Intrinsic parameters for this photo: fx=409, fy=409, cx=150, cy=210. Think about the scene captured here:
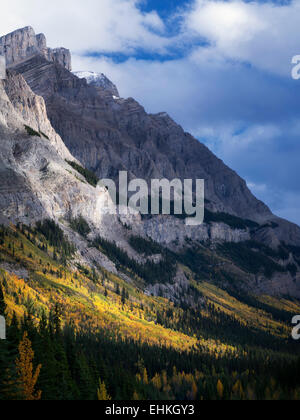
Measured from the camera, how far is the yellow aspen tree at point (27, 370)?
58094 mm

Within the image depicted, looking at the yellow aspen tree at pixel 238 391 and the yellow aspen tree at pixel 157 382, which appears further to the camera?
the yellow aspen tree at pixel 157 382

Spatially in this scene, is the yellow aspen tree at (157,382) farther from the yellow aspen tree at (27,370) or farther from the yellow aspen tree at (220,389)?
A: the yellow aspen tree at (27,370)

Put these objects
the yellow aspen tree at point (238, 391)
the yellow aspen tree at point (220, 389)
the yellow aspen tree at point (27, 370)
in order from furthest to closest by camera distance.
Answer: the yellow aspen tree at point (220, 389) → the yellow aspen tree at point (238, 391) → the yellow aspen tree at point (27, 370)

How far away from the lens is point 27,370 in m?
61.7

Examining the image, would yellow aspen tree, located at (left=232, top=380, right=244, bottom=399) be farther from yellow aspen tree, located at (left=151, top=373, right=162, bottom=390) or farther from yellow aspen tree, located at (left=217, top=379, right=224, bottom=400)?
yellow aspen tree, located at (left=151, top=373, right=162, bottom=390)

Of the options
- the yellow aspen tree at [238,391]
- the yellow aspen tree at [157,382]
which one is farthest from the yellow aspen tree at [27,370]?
the yellow aspen tree at [157,382]

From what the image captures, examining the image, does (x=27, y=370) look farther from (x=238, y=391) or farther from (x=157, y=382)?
(x=238, y=391)

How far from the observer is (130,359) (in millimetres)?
143625

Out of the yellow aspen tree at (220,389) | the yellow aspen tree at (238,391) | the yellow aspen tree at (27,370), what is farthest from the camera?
the yellow aspen tree at (220,389)
